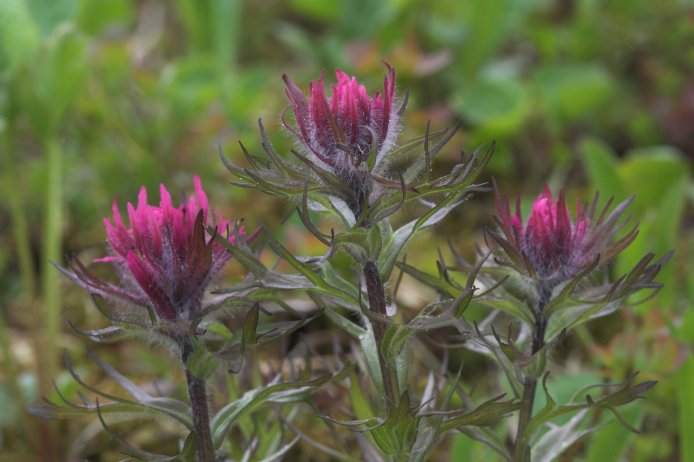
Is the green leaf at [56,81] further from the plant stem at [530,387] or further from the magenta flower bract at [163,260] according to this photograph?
the plant stem at [530,387]

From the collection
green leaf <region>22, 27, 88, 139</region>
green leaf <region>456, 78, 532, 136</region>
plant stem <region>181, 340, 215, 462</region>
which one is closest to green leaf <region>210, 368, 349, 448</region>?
plant stem <region>181, 340, 215, 462</region>

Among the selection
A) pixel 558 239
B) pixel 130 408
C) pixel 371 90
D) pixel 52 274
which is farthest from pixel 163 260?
pixel 371 90

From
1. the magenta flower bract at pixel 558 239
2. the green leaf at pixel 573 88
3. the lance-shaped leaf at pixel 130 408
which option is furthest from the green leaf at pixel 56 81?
the green leaf at pixel 573 88

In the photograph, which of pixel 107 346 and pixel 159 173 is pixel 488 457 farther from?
pixel 159 173

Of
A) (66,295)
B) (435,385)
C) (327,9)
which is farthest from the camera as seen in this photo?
(327,9)

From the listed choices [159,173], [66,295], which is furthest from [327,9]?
[66,295]

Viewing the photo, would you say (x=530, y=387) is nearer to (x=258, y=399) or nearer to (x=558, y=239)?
(x=558, y=239)
